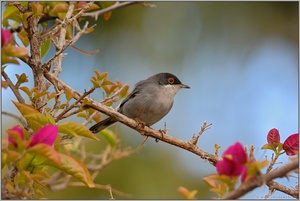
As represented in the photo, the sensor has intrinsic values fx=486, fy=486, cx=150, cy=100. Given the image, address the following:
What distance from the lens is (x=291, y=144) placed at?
2.72 metres

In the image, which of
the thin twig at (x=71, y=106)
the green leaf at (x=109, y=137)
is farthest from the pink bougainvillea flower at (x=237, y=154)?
the green leaf at (x=109, y=137)

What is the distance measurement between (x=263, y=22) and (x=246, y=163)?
902cm

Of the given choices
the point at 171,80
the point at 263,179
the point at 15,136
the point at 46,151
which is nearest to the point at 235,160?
the point at 263,179

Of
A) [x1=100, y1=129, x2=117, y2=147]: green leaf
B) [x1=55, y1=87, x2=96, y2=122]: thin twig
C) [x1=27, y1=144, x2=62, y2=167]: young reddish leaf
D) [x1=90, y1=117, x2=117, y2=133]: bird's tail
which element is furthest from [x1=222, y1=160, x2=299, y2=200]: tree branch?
[x1=90, y1=117, x2=117, y2=133]: bird's tail

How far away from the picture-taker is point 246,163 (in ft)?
6.28

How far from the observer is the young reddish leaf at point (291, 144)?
2.68 m

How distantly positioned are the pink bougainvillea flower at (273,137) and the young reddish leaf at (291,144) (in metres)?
0.07

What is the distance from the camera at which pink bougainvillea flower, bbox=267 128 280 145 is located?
2836 millimetres

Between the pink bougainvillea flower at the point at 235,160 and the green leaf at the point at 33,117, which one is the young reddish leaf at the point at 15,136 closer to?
the green leaf at the point at 33,117

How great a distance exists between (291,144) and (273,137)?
14cm

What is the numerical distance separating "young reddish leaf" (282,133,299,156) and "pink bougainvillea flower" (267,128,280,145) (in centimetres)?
7

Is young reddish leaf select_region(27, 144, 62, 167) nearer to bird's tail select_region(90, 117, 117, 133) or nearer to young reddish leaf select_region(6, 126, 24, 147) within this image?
young reddish leaf select_region(6, 126, 24, 147)

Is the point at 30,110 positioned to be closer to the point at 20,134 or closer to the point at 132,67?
the point at 20,134

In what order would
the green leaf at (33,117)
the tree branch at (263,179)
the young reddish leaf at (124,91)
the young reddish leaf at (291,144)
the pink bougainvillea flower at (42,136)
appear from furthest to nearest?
the young reddish leaf at (124,91) < the young reddish leaf at (291,144) < the green leaf at (33,117) < the pink bougainvillea flower at (42,136) < the tree branch at (263,179)
